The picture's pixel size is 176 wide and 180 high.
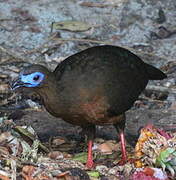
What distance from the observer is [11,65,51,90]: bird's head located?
20.0ft

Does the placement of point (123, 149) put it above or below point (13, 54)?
above

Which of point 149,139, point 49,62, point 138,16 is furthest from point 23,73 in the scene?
point 138,16

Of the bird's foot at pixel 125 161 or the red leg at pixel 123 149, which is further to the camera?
the red leg at pixel 123 149

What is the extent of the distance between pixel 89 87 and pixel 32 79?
0.57 m

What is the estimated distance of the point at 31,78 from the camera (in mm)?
6156

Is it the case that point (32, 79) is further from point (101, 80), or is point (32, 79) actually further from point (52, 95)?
point (101, 80)

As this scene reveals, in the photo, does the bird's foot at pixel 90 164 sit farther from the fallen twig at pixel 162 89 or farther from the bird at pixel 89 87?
the fallen twig at pixel 162 89

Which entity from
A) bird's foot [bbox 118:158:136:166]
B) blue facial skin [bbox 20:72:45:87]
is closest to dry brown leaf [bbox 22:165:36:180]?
blue facial skin [bbox 20:72:45:87]

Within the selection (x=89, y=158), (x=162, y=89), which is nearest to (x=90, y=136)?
(x=89, y=158)

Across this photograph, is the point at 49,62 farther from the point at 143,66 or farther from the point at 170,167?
the point at 170,167

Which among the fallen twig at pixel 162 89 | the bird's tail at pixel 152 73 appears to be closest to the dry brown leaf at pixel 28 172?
the bird's tail at pixel 152 73

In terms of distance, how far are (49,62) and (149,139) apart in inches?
135

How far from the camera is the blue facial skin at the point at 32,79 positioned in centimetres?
610

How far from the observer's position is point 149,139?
6.30 meters
